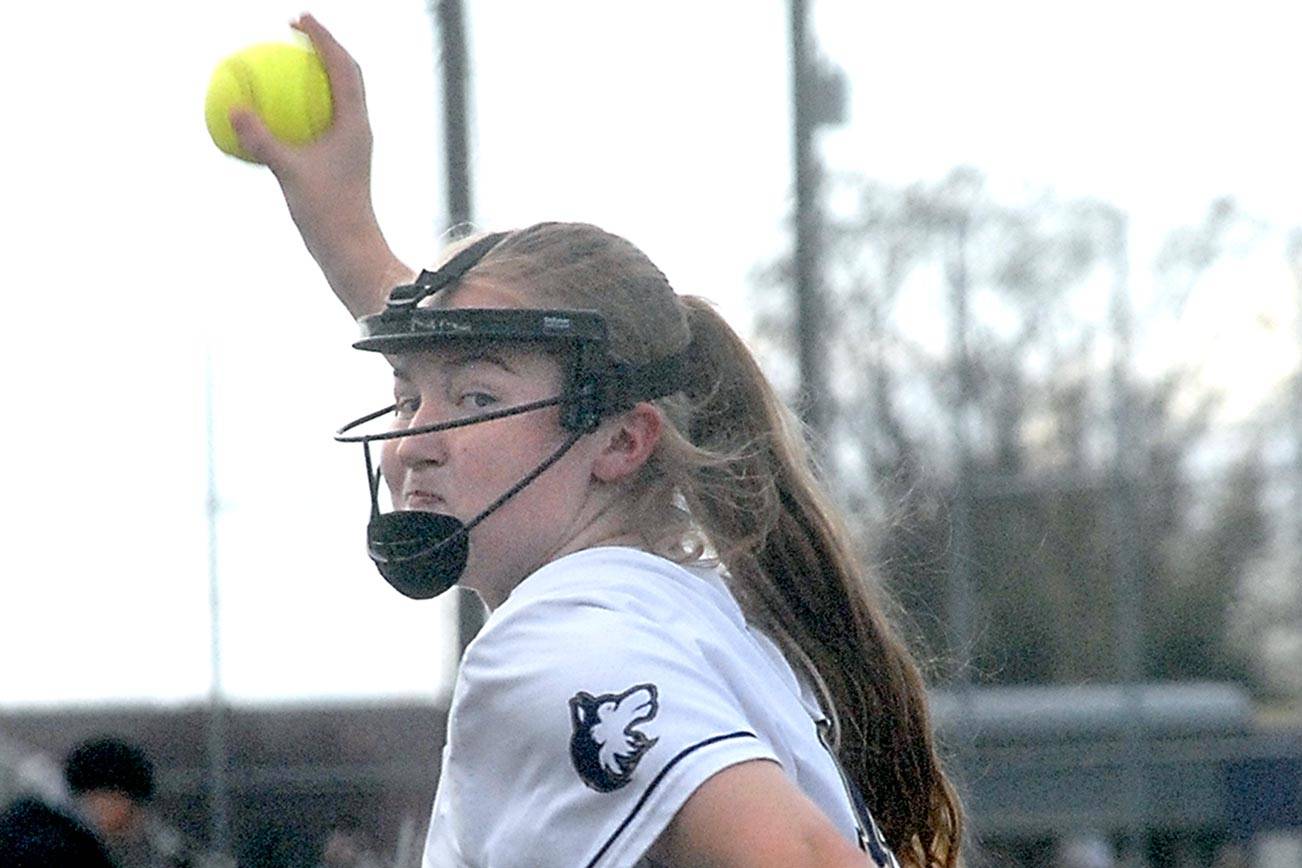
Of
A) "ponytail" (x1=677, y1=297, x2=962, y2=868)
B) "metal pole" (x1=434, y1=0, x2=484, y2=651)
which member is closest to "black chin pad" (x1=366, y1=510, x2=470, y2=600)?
"ponytail" (x1=677, y1=297, x2=962, y2=868)

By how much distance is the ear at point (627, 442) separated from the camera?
7.83 ft

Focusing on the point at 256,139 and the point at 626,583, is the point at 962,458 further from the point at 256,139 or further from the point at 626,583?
the point at 626,583

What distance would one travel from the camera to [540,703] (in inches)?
81.3

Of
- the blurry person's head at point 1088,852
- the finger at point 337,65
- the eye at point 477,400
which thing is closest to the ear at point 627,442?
the eye at point 477,400

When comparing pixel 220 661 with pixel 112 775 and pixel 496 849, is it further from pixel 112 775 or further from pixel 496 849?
pixel 496 849

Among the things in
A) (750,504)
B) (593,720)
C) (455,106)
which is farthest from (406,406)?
(455,106)

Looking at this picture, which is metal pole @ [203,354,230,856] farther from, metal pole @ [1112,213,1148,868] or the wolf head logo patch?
the wolf head logo patch

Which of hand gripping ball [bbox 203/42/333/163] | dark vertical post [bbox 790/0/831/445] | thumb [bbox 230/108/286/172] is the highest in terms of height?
hand gripping ball [bbox 203/42/333/163]

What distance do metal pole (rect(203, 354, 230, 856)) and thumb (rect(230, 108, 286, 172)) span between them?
19.4 feet

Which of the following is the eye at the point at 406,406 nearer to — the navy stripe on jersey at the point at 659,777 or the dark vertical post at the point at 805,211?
the navy stripe on jersey at the point at 659,777

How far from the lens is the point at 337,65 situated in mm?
2963

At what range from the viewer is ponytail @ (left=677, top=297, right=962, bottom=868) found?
2.47 meters

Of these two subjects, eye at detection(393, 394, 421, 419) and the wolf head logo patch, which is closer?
the wolf head logo patch

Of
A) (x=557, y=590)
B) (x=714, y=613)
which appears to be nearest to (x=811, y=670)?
(x=714, y=613)
